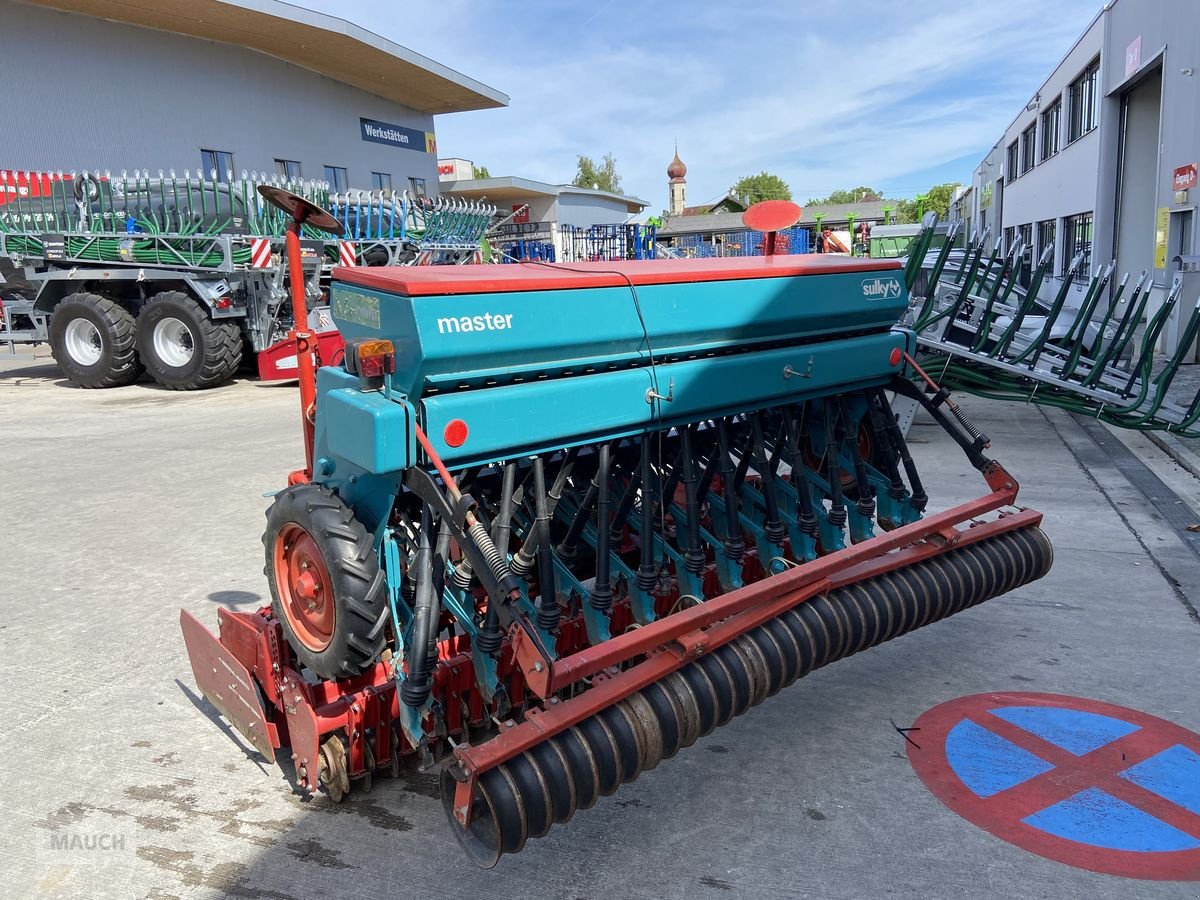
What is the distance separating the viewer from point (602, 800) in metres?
2.90

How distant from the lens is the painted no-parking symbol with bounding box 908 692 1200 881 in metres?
2.61

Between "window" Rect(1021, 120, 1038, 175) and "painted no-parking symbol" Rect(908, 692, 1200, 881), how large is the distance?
27.2 metres

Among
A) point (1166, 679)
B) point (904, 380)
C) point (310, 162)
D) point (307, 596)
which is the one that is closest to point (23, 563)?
point (307, 596)

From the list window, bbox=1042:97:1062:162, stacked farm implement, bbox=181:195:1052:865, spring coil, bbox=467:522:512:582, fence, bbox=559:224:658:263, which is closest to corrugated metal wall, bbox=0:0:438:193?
fence, bbox=559:224:658:263

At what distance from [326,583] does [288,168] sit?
2291 centimetres

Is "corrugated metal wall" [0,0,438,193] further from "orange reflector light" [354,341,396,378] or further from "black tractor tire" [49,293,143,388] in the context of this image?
"orange reflector light" [354,341,396,378]

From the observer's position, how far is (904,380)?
4039 mm

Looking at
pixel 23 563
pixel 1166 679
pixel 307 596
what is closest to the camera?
pixel 307 596

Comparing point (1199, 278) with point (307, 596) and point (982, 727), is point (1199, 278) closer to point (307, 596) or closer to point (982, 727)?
point (982, 727)

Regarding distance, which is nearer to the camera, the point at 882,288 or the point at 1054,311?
the point at 882,288

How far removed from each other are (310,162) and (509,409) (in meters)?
23.6

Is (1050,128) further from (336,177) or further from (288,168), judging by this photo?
(288,168)

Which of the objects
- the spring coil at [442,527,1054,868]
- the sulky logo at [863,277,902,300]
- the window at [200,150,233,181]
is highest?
the window at [200,150,233,181]

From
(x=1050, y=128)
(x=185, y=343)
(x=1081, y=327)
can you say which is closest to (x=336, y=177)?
(x=185, y=343)
